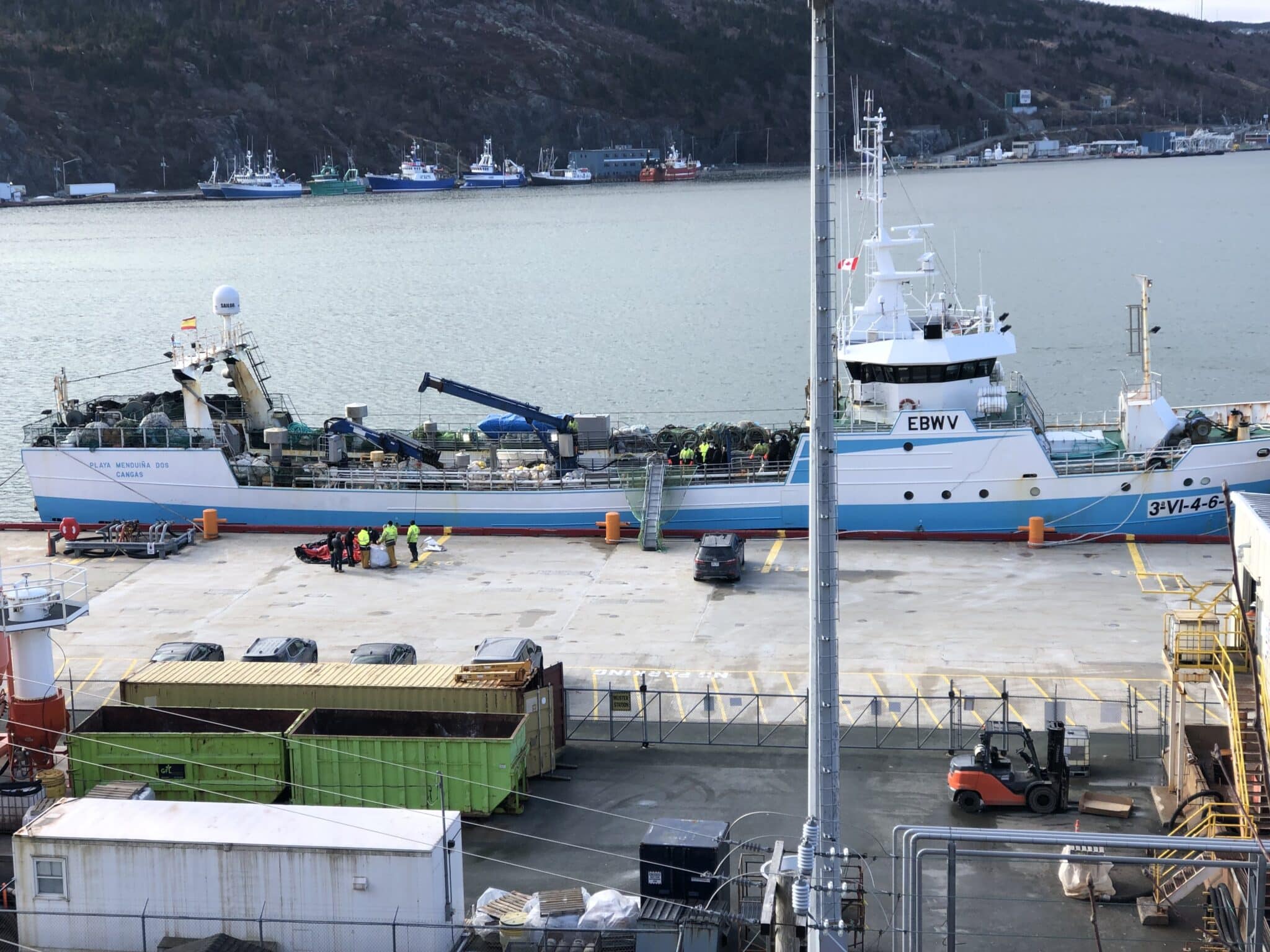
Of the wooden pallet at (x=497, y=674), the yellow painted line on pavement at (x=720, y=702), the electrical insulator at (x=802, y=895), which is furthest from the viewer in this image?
the yellow painted line on pavement at (x=720, y=702)

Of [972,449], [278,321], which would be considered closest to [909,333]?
[972,449]

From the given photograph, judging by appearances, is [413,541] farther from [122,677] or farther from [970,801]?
[970,801]

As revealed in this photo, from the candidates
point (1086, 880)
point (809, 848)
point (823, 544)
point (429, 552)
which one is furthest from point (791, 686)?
point (823, 544)

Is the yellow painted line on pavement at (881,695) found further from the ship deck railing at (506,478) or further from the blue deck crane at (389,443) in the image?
the blue deck crane at (389,443)

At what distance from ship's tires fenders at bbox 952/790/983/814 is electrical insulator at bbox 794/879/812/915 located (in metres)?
8.64

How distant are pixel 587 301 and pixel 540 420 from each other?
6554 centimetres

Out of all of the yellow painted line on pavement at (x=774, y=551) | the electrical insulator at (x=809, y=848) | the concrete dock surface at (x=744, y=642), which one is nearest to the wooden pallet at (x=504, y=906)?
the concrete dock surface at (x=744, y=642)

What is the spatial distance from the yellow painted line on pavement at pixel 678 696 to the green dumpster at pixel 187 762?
6.66 metres

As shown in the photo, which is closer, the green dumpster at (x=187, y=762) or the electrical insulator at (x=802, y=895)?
the electrical insulator at (x=802, y=895)

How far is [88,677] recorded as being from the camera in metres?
29.0

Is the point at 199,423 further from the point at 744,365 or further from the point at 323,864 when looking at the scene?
the point at 744,365

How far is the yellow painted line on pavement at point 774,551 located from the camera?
3578 centimetres

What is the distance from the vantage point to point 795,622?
1231 inches

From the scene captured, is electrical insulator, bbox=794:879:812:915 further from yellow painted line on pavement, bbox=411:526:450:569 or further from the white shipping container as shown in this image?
yellow painted line on pavement, bbox=411:526:450:569
